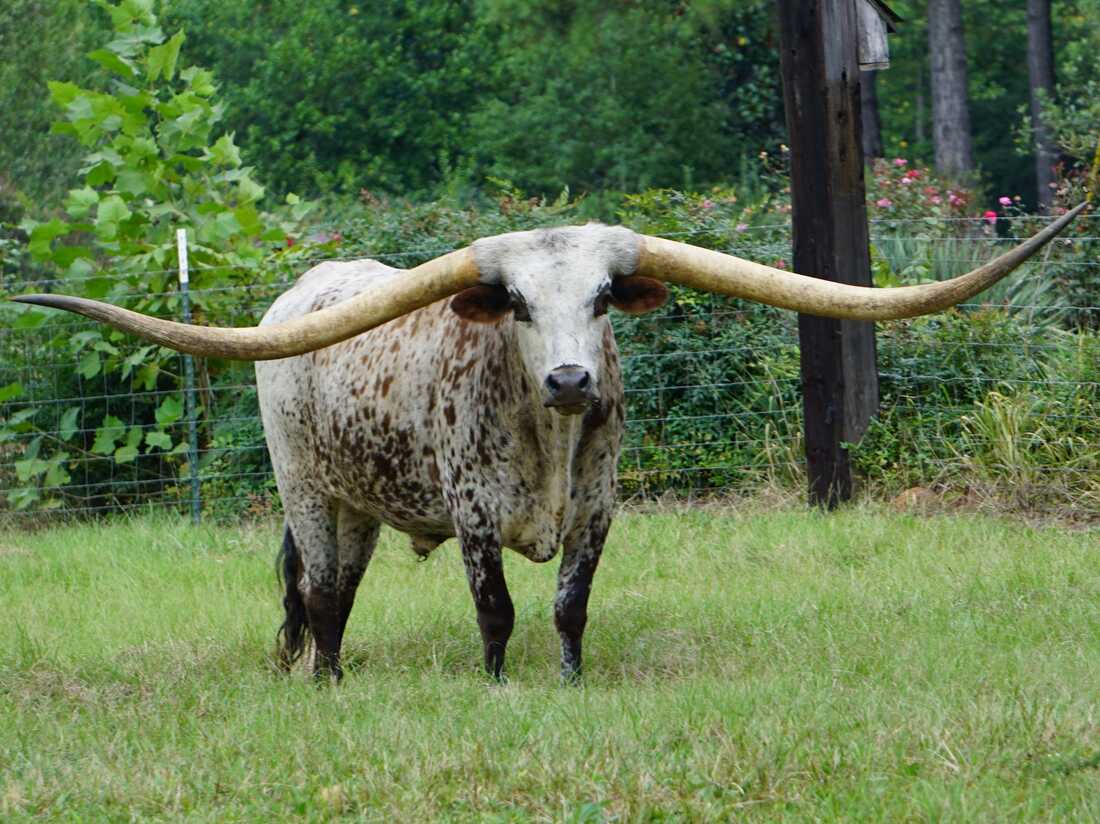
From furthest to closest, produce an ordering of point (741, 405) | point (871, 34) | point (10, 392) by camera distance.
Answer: point (10, 392)
point (741, 405)
point (871, 34)

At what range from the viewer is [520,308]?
555cm

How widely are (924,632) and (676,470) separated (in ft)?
13.8

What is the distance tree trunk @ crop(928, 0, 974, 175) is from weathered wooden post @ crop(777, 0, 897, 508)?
635 inches

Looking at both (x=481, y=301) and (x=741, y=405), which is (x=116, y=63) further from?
(x=481, y=301)

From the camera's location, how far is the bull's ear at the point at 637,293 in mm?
5672

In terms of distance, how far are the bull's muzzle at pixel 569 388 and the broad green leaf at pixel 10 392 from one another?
22.1 ft

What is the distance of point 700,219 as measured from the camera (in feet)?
35.7

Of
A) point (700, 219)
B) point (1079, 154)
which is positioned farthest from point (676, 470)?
point (1079, 154)

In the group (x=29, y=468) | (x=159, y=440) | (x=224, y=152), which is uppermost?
(x=224, y=152)

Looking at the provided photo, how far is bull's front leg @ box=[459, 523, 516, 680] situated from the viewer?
5926 mm

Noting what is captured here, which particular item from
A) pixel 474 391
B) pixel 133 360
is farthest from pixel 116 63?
pixel 474 391

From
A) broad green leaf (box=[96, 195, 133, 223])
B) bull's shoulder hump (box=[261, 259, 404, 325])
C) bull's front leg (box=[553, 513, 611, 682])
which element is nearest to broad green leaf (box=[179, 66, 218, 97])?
broad green leaf (box=[96, 195, 133, 223])

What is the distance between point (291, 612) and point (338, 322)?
1883 mm

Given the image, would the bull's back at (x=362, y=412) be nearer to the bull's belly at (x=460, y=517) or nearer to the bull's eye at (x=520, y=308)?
the bull's belly at (x=460, y=517)
